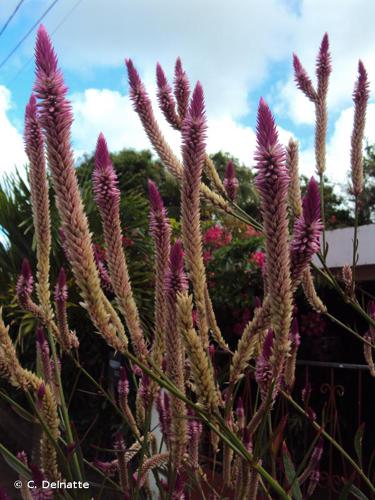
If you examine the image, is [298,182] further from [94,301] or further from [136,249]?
[136,249]

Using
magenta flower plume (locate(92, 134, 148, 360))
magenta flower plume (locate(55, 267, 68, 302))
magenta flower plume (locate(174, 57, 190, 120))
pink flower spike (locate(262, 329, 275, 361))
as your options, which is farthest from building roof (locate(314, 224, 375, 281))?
magenta flower plume (locate(92, 134, 148, 360))

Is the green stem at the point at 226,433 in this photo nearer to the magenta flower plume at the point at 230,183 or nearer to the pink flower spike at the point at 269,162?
the pink flower spike at the point at 269,162

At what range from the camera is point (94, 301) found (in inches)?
34.0

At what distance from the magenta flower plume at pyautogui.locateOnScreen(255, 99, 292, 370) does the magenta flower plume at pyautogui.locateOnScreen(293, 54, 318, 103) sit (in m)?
1.41

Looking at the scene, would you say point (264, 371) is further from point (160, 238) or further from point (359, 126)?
point (359, 126)

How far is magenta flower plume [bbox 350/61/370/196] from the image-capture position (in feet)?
6.78

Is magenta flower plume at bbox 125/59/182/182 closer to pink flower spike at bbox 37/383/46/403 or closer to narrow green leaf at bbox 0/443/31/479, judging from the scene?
pink flower spike at bbox 37/383/46/403

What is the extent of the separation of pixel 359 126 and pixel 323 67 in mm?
275

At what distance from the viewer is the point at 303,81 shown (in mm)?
2133

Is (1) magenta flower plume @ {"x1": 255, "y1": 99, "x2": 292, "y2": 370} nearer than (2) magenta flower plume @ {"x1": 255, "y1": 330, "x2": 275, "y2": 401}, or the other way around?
(1) magenta flower plume @ {"x1": 255, "y1": 99, "x2": 292, "y2": 370}

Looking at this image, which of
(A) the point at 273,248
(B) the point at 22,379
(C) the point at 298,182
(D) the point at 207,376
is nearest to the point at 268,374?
(D) the point at 207,376

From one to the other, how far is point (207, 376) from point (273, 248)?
0.22 metres

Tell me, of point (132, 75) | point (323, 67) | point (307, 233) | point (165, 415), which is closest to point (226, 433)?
point (307, 233)

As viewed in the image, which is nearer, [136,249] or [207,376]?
[207,376]
